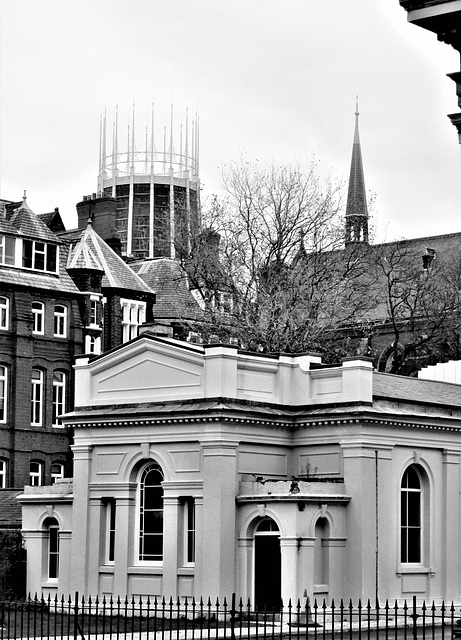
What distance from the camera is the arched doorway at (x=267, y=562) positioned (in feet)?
116

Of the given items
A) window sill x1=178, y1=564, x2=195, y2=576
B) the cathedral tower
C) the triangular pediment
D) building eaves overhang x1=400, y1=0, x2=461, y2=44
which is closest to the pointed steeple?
the cathedral tower

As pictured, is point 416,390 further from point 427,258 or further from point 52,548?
point 427,258

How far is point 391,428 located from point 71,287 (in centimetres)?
2991

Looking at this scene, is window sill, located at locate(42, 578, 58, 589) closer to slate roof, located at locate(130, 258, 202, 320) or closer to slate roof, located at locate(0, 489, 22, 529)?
slate roof, located at locate(0, 489, 22, 529)

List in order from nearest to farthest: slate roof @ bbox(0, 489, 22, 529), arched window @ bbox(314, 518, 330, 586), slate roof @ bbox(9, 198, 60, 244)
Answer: arched window @ bbox(314, 518, 330, 586), slate roof @ bbox(0, 489, 22, 529), slate roof @ bbox(9, 198, 60, 244)

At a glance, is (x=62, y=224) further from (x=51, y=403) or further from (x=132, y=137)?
(x=132, y=137)

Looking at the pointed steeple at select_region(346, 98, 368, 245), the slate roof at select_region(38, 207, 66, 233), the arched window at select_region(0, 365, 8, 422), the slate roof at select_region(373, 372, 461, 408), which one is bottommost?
the slate roof at select_region(373, 372, 461, 408)

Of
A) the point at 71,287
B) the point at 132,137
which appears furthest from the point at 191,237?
the point at 132,137

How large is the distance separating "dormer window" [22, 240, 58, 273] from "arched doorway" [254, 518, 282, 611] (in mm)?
29272

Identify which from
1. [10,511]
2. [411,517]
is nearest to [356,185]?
[10,511]

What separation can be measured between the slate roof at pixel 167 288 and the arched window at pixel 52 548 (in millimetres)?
29115

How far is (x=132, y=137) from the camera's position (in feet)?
414

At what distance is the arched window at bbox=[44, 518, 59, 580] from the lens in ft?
131

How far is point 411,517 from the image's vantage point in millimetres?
37781
